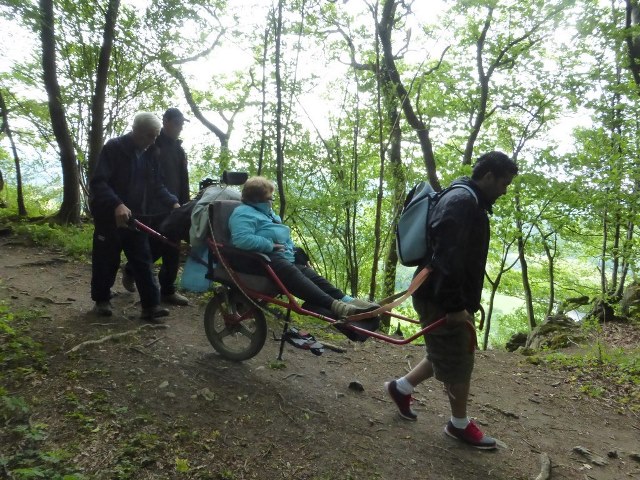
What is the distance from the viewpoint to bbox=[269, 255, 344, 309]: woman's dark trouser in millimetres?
3498

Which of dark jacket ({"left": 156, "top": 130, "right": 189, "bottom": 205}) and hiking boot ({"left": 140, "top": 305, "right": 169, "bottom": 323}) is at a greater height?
dark jacket ({"left": 156, "top": 130, "right": 189, "bottom": 205})

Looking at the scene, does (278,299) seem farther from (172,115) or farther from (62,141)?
(62,141)

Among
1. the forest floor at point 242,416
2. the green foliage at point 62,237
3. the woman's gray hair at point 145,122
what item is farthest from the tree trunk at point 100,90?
the woman's gray hair at point 145,122

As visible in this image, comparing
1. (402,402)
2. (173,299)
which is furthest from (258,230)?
(173,299)

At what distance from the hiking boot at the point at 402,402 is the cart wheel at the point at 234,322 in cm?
119

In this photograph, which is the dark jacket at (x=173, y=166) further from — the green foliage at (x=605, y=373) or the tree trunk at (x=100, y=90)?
the green foliage at (x=605, y=373)

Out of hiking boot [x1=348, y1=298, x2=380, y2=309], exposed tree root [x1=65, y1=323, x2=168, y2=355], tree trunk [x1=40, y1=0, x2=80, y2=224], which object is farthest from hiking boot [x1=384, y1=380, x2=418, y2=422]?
tree trunk [x1=40, y1=0, x2=80, y2=224]

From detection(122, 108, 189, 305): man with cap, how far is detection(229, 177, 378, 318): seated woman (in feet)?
4.28

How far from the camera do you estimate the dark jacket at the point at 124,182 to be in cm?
407

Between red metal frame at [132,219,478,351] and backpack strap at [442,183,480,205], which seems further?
red metal frame at [132,219,478,351]

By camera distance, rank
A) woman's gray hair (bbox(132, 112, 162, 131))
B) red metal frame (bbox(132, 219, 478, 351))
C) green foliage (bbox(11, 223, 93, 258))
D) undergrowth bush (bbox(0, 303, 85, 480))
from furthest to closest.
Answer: green foliage (bbox(11, 223, 93, 258)) → woman's gray hair (bbox(132, 112, 162, 131)) → red metal frame (bbox(132, 219, 478, 351)) → undergrowth bush (bbox(0, 303, 85, 480))

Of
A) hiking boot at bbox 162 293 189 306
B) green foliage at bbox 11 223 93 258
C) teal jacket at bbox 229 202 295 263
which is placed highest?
teal jacket at bbox 229 202 295 263

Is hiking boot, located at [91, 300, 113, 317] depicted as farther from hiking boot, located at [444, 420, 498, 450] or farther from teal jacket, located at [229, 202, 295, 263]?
hiking boot, located at [444, 420, 498, 450]

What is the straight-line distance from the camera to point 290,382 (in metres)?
3.99
